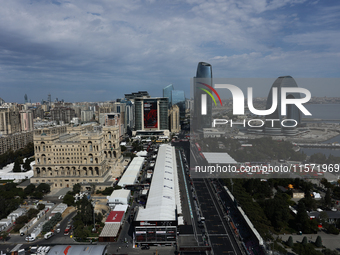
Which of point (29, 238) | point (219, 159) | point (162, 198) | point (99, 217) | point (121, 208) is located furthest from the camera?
point (219, 159)

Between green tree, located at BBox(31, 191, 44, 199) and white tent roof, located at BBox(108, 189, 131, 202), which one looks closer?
white tent roof, located at BBox(108, 189, 131, 202)

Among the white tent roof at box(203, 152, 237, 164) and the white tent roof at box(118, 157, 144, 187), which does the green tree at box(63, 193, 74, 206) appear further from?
the white tent roof at box(203, 152, 237, 164)

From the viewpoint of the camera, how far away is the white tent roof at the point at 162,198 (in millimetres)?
18188

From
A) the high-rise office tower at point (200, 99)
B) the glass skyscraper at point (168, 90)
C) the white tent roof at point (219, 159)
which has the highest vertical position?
the glass skyscraper at point (168, 90)

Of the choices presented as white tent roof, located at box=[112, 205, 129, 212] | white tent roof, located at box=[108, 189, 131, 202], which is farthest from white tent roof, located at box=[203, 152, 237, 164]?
white tent roof, located at box=[112, 205, 129, 212]

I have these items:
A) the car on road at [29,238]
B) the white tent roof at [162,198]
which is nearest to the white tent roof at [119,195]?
the white tent roof at [162,198]

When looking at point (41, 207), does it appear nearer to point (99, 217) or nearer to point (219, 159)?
point (99, 217)

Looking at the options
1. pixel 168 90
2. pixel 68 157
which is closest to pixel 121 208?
pixel 68 157

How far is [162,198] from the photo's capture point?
21.1 metres

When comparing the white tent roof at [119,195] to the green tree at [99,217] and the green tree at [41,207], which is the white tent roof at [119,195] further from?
the green tree at [41,207]

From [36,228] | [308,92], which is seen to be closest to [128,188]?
[36,228]

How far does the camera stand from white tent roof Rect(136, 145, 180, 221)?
59.7ft

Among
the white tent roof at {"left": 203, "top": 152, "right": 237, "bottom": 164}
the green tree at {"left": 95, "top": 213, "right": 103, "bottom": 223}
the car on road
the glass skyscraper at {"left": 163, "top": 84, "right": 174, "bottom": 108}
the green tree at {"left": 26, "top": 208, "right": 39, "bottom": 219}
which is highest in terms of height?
the glass skyscraper at {"left": 163, "top": 84, "right": 174, "bottom": 108}

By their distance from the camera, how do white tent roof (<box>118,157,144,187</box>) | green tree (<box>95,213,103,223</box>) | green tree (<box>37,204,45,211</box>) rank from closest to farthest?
green tree (<box>95,213,103,223</box>) → green tree (<box>37,204,45,211</box>) → white tent roof (<box>118,157,144,187</box>)
